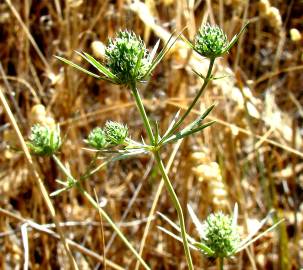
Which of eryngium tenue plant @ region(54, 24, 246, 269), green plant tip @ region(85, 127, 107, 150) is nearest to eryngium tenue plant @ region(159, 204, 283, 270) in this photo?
eryngium tenue plant @ region(54, 24, 246, 269)

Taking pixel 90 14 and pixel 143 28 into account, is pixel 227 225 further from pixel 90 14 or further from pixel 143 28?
pixel 90 14

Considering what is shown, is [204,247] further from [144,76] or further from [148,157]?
[148,157]

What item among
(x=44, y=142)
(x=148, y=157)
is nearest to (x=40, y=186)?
(x=44, y=142)

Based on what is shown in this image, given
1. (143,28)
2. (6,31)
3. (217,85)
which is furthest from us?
(6,31)

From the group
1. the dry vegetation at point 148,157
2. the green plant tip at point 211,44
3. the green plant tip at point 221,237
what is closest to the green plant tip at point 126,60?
the green plant tip at point 211,44

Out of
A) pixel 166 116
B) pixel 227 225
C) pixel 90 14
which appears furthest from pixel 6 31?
pixel 227 225
